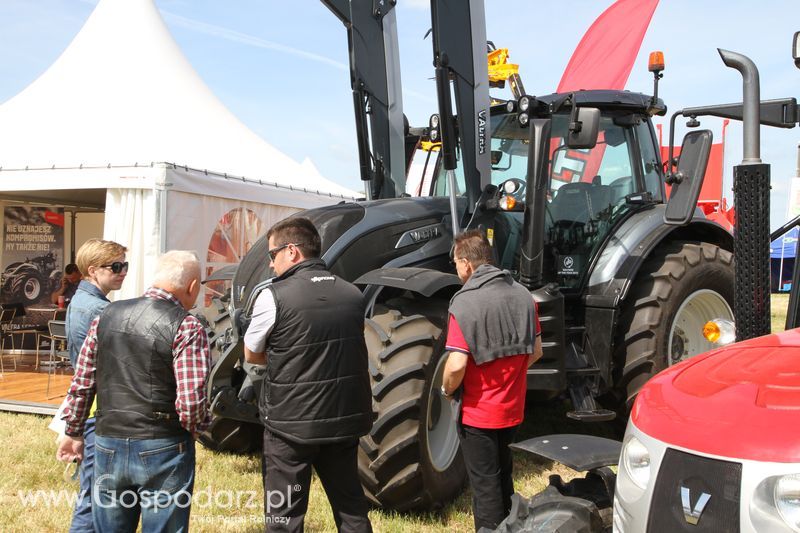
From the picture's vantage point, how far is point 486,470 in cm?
317

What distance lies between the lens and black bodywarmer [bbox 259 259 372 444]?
9.22 ft

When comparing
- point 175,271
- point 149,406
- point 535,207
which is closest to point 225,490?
point 149,406

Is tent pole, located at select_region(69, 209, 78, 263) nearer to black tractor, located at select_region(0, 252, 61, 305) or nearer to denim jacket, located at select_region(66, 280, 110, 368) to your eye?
black tractor, located at select_region(0, 252, 61, 305)

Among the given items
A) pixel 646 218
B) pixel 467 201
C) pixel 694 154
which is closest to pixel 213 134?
pixel 467 201

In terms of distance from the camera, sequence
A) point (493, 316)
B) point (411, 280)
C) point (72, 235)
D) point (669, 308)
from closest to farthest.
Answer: point (493, 316) < point (411, 280) < point (669, 308) < point (72, 235)

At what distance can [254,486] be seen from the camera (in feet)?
15.0

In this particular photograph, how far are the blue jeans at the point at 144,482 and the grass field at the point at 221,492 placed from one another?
1237 mm

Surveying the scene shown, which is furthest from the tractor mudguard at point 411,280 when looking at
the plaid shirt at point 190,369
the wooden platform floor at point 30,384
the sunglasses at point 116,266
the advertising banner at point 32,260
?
the advertising banner at point 32,260

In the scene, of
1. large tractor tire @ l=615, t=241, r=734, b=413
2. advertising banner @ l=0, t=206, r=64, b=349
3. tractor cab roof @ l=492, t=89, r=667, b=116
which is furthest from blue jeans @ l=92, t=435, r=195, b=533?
advertising banner @ l=0, t=206, r=64, b=349

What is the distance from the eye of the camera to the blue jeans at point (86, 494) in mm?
3256

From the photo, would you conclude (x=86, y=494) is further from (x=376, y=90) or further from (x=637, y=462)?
(x=376, y=90)

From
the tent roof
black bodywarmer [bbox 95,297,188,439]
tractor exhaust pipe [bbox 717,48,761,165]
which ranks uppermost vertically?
the tent roof

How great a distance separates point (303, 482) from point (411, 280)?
56.1 inches

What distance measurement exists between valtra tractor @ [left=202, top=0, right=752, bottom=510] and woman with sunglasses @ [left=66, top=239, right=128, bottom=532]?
68 centimetres
